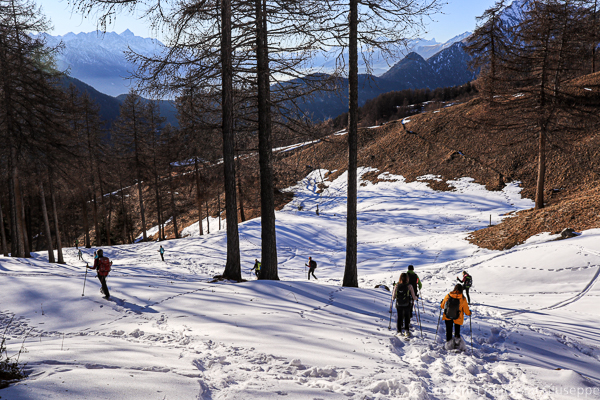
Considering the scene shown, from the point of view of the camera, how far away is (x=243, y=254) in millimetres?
23125

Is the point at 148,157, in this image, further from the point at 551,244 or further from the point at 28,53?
the point at 551,244

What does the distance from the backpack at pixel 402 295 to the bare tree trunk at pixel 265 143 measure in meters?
4.53

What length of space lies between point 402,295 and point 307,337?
2.59 metres

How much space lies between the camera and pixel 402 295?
714 centimetres

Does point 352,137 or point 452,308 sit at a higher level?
point 352,137

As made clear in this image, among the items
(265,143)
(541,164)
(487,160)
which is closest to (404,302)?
(265,143)

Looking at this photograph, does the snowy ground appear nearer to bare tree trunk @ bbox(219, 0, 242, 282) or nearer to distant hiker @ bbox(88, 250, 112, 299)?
distant hiker @ bbox(88, 250, 112, 299)

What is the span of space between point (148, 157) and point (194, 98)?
76.0 ft

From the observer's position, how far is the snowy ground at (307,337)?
3.96 m

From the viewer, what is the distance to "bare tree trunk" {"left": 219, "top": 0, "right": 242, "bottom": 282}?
9.10 metres

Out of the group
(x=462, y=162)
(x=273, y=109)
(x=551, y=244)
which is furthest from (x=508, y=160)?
(x=273, y=109)

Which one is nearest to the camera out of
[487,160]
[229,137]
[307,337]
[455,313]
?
[307,337]

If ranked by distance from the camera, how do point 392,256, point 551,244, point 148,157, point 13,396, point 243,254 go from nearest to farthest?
1. point 13,396
2. point 551,244
3. point 392,256
4. point 243,254
5. point 148,157

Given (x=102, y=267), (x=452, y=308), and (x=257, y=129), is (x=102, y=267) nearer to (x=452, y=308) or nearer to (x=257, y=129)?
(x=257, y=129)
